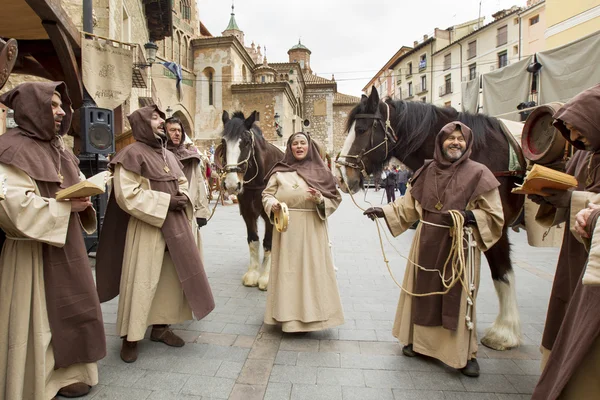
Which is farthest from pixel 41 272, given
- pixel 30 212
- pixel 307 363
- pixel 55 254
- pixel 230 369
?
pixel 307 363

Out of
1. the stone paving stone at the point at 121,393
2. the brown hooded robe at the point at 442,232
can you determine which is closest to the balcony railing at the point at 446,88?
the brown hooded robe at the point at 442,232

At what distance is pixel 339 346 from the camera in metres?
3.39

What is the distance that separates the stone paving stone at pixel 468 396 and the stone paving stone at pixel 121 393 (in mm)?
2131

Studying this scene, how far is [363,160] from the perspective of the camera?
356 centimetres

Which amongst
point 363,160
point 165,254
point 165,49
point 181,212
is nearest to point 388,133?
point 363,160

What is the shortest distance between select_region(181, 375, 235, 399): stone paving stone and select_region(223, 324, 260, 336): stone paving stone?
88 cm

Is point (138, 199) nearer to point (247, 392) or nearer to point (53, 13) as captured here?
point (247, 392)

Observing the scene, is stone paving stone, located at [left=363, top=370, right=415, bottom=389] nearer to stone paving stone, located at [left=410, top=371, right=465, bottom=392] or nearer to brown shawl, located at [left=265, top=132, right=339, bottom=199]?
stone paving stone, located at [left=410, top=371, right=465, bottom=392]

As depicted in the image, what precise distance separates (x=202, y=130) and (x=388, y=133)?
2519 centimetres

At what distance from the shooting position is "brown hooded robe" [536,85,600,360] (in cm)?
178

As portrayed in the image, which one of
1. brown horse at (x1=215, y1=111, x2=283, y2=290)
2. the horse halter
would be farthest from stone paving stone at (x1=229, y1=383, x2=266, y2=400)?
brown horse at (x1=215, y1=111, x2=283, y2=290)

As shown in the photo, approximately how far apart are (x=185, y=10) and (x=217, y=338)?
2925cm

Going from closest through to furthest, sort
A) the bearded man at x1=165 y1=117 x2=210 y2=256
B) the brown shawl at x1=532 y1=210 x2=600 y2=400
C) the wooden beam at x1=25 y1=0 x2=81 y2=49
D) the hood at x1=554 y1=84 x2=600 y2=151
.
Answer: the brown shawl at x1=532 y1=210 x2=600 y2=400 → the hood at x1=554 y1=84 x2=600 y2=151 → the wooden beam at x1=25 y1=0 x2=81 y2=49 → the bearded man at x1=165 y1=117 x2=210 y2=256

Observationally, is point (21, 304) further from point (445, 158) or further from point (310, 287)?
point (445, 158)
